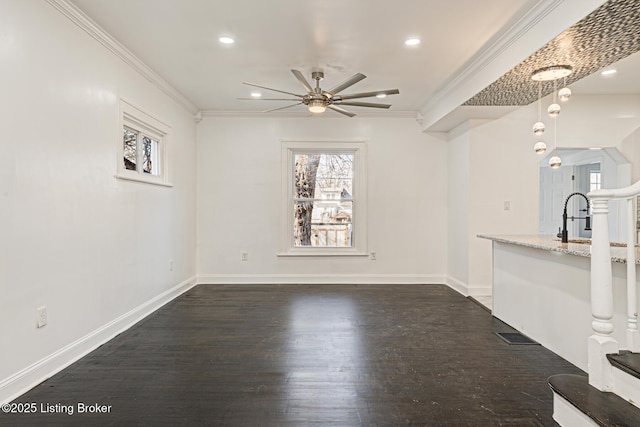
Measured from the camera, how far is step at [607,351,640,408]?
5.30 ft

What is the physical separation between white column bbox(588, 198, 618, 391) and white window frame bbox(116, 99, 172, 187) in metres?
3.68

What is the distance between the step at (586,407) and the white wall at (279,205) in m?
3.44

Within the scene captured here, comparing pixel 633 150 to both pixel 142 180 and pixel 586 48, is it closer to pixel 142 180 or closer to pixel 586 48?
pixel 586 48

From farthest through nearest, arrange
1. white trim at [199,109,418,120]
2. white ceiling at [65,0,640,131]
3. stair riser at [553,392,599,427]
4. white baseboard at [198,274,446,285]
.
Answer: white baseboard at [198,274,446,285]
white trim at [199,109,418,120]
white ceiling at [65,0,640,131]
stair riser at [553,392,599,427]

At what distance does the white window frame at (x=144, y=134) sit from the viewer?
3205 millimetres

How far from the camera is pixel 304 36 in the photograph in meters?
2.95

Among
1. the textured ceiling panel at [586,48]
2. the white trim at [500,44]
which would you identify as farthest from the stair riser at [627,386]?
the white trim at [500,44]

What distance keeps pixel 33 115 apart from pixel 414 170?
Answer: 4603mm

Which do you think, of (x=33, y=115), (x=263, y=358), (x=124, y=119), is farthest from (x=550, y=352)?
(x=124, y=119)

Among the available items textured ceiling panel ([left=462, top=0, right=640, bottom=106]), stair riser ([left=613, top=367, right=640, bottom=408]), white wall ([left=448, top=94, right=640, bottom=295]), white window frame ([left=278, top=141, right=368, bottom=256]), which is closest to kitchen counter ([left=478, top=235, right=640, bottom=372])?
stair riser ([left=613, top=367, right=640, bottom=408])

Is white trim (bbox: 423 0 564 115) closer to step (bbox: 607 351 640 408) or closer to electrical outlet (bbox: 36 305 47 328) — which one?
step (bbox: 607 351 640 408)

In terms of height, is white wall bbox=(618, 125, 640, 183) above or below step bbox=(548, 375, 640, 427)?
above

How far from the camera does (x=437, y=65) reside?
3562 millimetres

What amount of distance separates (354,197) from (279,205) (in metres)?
1.21
